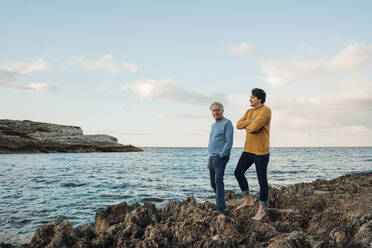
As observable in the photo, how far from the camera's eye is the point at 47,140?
78.8 metres

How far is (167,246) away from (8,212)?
290 inches

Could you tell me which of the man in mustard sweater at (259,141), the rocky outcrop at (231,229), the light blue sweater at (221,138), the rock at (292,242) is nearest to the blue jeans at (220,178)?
the light blue sweater at (221,138)

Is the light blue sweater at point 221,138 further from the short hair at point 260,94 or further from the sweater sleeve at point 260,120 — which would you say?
the short hair at point 260,94

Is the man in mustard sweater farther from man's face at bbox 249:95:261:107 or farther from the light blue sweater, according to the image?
the light blue sweater

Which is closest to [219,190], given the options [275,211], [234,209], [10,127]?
[234,209]

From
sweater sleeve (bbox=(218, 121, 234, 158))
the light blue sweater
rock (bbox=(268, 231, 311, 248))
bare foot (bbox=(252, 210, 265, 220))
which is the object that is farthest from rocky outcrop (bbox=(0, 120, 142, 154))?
rock (bbox=(268, 231, 311, 248))

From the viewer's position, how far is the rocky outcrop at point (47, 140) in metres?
65.6

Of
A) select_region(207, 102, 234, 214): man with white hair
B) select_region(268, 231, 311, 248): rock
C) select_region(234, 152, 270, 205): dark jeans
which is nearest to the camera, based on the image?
select_region(268, 231, 311, 248): rock

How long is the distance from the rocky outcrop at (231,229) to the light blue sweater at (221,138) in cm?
114

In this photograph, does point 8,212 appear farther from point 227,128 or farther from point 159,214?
point 227,128

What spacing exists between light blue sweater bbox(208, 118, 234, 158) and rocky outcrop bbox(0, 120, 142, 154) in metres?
68.7

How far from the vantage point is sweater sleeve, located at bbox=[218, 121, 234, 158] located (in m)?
5.22

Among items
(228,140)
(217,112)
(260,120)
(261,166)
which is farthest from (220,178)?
(260,120)

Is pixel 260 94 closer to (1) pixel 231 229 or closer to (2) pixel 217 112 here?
(2) pixel 217 112
